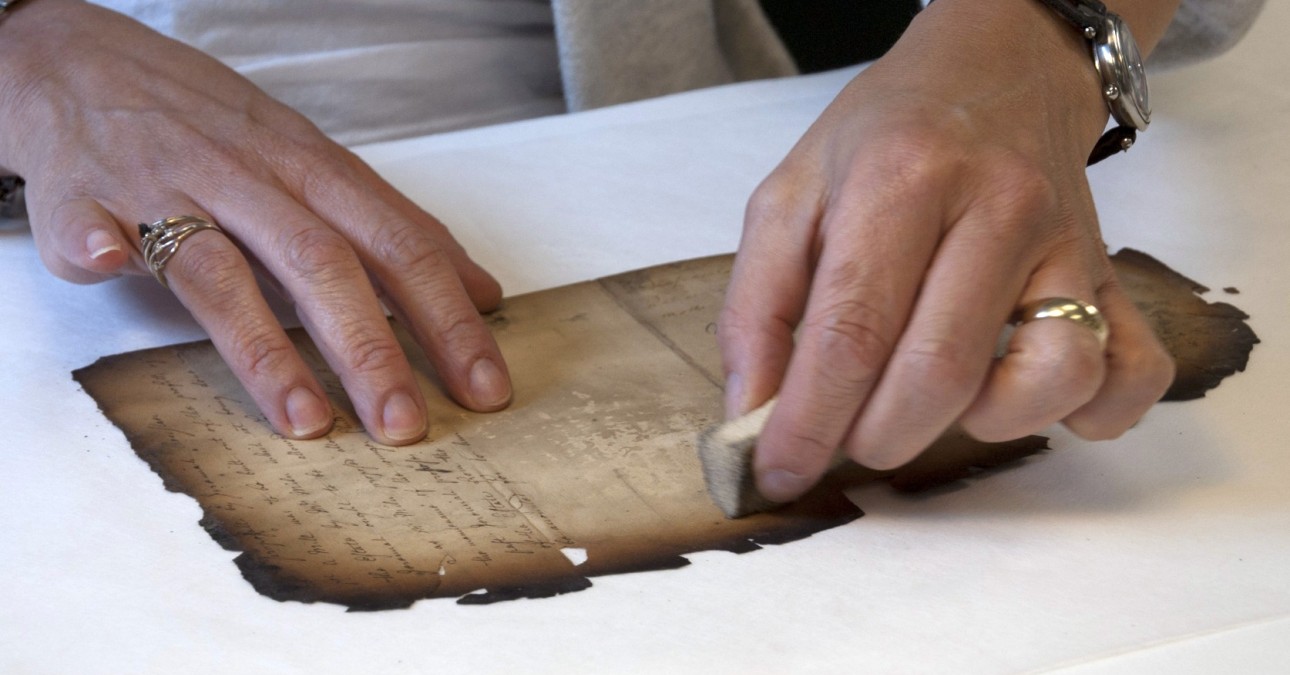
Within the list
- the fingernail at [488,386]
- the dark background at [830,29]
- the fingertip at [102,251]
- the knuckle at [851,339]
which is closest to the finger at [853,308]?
the knuckle at [851,339]

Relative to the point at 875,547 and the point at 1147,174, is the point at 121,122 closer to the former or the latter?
the point at 875,547

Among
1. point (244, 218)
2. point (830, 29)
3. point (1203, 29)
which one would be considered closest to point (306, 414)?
point (244, 218)

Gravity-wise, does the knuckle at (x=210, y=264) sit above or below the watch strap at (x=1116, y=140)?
below

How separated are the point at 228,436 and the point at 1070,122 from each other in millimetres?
554

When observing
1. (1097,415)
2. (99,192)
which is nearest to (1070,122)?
(1097,415)

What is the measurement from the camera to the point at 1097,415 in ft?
2.08

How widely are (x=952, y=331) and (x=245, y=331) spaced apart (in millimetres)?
450

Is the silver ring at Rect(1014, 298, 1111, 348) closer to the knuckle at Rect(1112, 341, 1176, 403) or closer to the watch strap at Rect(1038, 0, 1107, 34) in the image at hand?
the knuckle at Rect(1112, 341, 1176, 403)

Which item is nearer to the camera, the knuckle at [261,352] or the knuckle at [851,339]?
the knuckle at [851,339]

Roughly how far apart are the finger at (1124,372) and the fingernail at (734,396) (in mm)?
177

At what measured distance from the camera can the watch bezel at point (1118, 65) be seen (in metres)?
0.76

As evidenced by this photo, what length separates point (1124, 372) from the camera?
614mm

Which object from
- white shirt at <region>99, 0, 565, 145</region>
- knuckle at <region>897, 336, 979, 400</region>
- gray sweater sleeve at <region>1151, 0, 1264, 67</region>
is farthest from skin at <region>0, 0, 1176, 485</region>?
gray sweater sleeve at <region>1151, 0, 1264, 67</region>

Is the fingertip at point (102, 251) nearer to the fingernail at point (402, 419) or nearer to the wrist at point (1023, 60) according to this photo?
the fingernail at point (402, 419)
